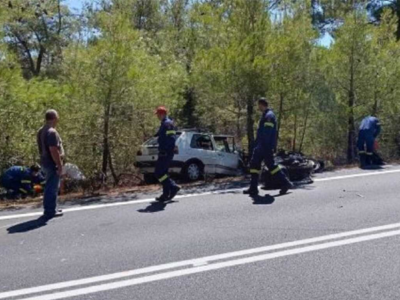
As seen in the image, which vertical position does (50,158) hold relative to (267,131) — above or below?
below

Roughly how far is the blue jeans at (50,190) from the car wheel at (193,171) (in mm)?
6174

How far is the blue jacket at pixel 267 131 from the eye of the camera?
10719mm

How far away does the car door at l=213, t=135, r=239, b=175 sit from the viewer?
1612 cm

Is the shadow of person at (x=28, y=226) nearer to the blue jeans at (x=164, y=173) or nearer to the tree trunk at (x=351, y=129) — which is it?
the blue jeans at (x=164, y=173)

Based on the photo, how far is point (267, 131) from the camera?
10758mm

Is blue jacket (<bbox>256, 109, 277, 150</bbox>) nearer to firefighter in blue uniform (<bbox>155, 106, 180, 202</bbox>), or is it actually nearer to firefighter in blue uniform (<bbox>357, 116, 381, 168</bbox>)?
firefighter in blue uniform (<bbox>155, 106, 180, 202</bbox>)

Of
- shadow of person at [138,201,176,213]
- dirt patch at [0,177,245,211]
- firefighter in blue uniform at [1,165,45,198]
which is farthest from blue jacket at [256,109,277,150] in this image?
firefighter in blue uniform at [1,165,45,198]

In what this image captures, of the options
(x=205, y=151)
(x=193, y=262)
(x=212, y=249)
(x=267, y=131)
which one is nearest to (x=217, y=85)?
(x=205, y=151)

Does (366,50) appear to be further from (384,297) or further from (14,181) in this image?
(384,297)

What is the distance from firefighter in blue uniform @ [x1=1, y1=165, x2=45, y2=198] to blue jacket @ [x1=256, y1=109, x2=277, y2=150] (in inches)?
195

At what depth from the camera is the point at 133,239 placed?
762cm

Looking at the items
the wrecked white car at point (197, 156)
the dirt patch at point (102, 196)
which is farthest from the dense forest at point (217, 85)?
the dirt patch at point (102, 196)

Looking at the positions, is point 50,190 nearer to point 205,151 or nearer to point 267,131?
point 267,131

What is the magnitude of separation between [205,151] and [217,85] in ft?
6.28
